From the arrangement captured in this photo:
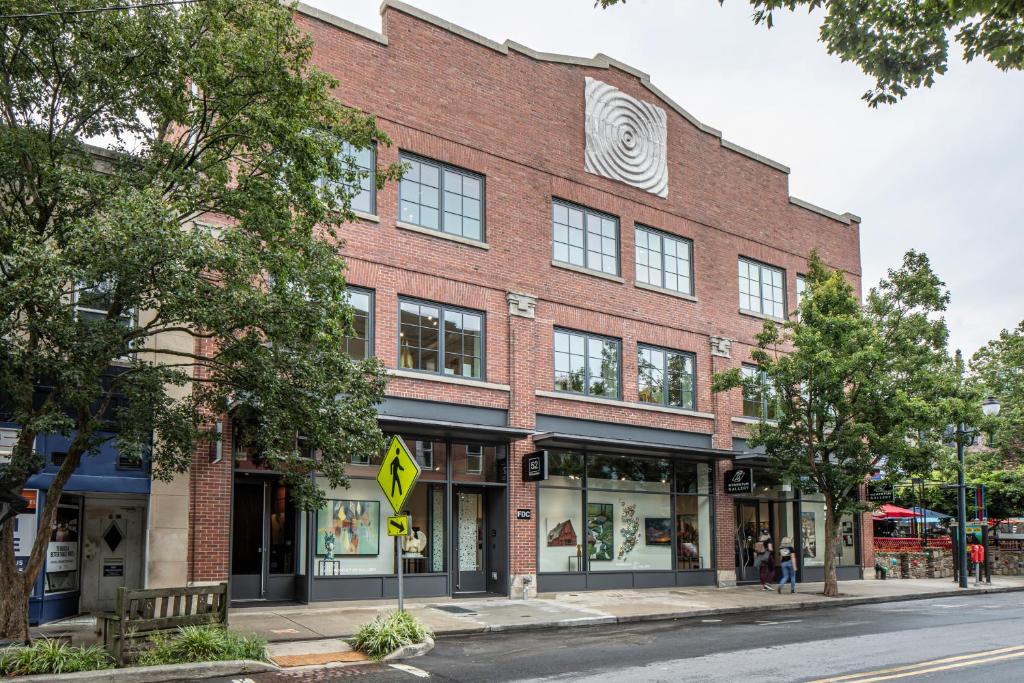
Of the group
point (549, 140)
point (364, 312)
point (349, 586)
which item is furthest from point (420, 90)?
point (349, 586)

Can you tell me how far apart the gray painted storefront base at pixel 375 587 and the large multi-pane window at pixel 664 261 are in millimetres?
9581

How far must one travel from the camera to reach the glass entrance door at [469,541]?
Answer: 20141 millimetres

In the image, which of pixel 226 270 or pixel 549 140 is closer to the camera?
pixel 226 270

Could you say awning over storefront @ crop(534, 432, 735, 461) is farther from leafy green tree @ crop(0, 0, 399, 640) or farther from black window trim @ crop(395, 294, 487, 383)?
leafy green tree @ crop(0, 0, 399, 640)

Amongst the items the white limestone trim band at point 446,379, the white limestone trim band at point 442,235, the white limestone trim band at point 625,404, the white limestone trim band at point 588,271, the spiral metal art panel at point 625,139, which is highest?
the spiral metal art panel at point 625,139

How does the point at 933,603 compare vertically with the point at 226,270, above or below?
below

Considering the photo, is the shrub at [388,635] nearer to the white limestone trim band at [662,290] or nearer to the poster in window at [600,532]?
the poster in window at [600,532]

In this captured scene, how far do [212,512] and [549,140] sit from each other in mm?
11924

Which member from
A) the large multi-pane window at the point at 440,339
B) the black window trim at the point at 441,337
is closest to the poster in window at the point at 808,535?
the black window trim at the point at 441,337

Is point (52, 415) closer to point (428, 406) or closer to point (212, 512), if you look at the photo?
point (212, 512)

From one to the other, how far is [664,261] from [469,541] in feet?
30.8

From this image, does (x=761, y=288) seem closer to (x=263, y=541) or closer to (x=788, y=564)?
(x=788, y=564)

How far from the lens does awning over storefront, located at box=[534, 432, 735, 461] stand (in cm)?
2075

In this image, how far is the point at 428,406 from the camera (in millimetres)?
19281
